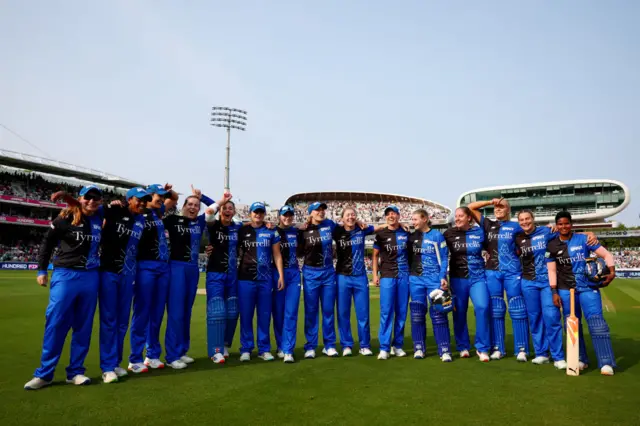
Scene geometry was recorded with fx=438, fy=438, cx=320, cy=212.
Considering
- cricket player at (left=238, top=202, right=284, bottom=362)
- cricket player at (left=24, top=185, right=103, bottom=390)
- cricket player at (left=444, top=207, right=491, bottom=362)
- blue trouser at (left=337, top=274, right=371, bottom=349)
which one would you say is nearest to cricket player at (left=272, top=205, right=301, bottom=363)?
cricket player at (left=238, top=202, right=284, bottom=362)

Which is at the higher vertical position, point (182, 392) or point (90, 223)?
point (90, 223)

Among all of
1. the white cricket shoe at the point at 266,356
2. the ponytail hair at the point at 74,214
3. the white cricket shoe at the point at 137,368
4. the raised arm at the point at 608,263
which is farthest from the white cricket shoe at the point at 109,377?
the raised arm at the point at 608,263

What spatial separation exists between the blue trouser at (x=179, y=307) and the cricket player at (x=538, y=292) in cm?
474

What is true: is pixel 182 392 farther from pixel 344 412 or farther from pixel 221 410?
pixel 344 412

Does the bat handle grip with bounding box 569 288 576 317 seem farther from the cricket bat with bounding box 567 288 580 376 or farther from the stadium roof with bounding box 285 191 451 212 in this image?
the stadium roof with bounding box 285 191 451 212

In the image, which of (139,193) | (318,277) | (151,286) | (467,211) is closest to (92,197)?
(139,193)

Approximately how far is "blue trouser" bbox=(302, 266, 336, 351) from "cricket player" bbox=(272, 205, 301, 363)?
0.19m

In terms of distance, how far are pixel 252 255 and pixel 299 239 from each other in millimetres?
873

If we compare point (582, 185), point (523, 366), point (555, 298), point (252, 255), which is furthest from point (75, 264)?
point (582, 185)

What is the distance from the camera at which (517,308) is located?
6.43m

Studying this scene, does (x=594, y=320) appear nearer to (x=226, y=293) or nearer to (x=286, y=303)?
(x=286, y=303)

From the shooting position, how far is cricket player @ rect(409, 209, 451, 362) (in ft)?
20.8

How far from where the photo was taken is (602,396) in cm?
446

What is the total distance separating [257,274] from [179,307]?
3.95ft
